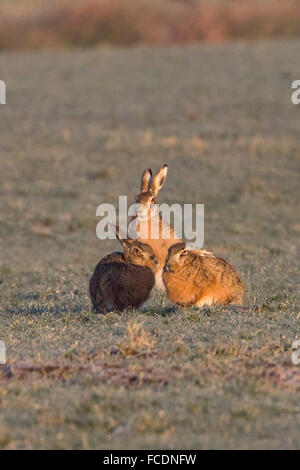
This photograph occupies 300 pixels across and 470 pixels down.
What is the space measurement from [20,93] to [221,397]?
2528cm

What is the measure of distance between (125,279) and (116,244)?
8273 millimetres

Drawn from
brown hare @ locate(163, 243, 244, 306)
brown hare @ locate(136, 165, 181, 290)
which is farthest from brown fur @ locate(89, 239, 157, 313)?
brown hare @ locate(136, 165, 181, 290)

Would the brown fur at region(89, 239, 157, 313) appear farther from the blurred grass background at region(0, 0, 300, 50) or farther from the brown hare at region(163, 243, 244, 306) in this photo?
the blurred grass background at region(0, 0, 300, 50)

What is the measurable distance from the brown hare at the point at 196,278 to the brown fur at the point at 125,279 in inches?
9.2

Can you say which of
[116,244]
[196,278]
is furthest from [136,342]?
[116,244]

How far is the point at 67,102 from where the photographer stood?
2969cm

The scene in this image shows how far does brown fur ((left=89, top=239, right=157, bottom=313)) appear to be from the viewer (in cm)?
938

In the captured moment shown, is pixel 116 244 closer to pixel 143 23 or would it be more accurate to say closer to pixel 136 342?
pixel 136 342

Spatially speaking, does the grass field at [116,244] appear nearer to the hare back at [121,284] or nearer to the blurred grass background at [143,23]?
the hare back at [121,284]

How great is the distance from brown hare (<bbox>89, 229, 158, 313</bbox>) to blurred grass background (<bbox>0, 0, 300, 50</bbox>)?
3224 centimetres

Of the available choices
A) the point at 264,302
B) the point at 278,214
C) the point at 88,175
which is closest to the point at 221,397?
the point at 264,302
